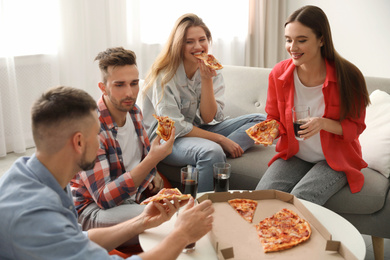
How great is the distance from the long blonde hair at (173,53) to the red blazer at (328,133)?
0.64m

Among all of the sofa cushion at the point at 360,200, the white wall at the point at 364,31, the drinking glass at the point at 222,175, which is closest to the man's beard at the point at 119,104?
the drinking glass at the point at 222,175

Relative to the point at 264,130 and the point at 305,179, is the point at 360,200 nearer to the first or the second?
the point at 305,179

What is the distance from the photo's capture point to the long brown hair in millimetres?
2420

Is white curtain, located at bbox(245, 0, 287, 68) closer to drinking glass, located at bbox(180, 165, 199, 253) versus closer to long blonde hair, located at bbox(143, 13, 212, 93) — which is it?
long blonde hair, located at bbox(143, 13, 212, 93)

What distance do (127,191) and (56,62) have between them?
2.46 metres

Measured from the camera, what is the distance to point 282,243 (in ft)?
5.71

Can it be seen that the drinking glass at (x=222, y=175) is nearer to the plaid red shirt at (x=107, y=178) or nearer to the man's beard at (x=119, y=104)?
the plaid red shirt at (x=107, y=178)

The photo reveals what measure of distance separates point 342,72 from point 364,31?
3453 mm

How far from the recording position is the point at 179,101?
3.02 m

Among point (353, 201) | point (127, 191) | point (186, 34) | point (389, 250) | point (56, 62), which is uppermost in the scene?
point (186, 34)

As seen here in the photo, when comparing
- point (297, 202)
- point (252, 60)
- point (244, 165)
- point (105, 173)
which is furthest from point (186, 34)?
point (252, 60)

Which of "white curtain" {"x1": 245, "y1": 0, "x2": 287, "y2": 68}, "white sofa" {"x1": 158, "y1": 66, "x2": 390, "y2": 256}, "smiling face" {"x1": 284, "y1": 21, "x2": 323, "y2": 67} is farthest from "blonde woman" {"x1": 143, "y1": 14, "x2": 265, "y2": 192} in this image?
"white curtain" {"x1": 245, "y1": 0, "x2": 287, "y2": 68}

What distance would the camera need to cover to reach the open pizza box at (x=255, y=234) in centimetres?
165

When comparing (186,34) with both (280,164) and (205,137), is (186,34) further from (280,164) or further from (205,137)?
(280,164)
